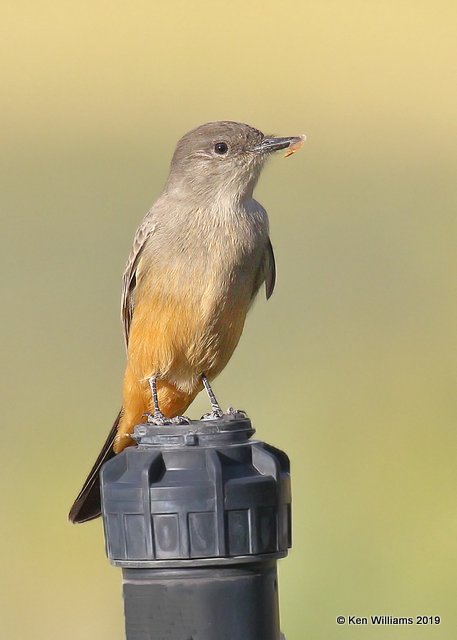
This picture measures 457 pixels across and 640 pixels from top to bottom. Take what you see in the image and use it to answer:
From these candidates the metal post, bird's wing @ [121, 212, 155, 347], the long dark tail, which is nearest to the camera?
the metal post

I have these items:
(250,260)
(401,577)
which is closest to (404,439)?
(401,577)

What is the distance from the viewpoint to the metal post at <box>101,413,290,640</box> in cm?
345

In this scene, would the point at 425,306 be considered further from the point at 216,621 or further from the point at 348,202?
the point at 216,621

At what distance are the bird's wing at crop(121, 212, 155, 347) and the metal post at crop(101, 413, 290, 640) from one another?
2.63 m

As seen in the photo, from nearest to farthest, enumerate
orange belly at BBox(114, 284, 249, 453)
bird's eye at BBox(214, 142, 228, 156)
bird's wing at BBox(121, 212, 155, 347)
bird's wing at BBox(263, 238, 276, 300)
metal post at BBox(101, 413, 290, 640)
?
metal post at BBox(101, 413, 290, 640) → orange belly at BBox(114, 284, 249, 453) → bird's wing at BBox(121, 212, 155, 347) → bird's wing at BBox(263, 238, 276, 300) → bird's eye at BBox(214, 142, 228, 156)

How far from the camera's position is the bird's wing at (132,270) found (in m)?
6.18

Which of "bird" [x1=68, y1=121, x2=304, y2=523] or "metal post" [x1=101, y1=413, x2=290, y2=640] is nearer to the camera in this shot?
"metal post" [x1=101, y1=413, x2=290, y2=640]

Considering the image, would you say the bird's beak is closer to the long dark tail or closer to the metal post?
the long dark tail

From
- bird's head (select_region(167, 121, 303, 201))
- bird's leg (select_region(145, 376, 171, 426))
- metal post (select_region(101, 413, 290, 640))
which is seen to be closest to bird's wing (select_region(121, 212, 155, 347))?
bird's head (select_region(167, 121, 303, 201))

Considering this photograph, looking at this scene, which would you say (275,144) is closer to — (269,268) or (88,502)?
(269,268)

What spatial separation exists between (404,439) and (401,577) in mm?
1400

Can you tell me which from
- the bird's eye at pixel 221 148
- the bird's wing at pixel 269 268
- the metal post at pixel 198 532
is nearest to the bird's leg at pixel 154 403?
the bird's wing at pixel 269 268

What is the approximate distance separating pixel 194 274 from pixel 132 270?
1.53 feet

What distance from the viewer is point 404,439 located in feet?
27.9
